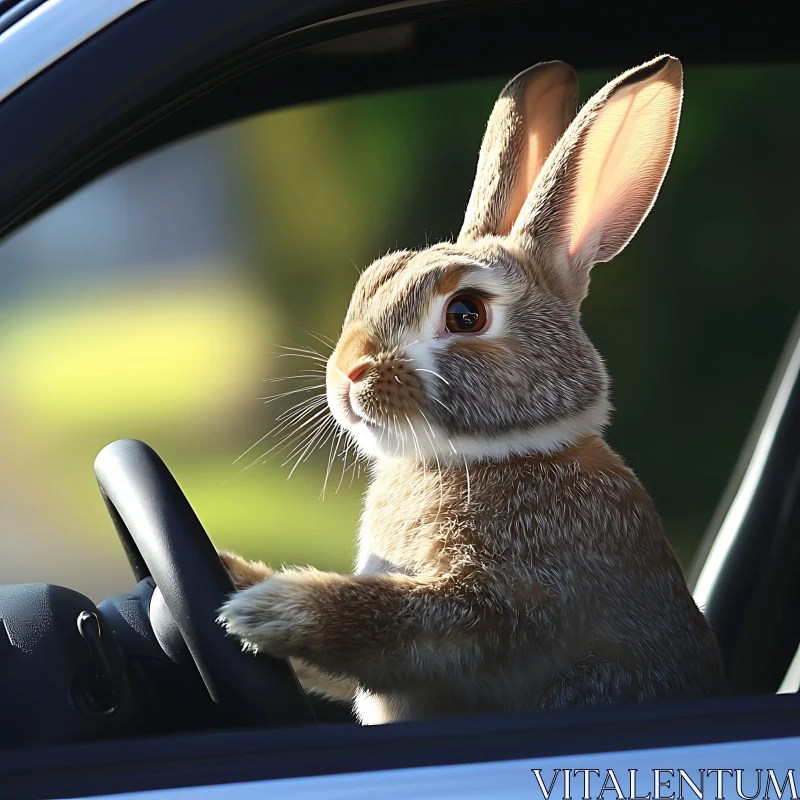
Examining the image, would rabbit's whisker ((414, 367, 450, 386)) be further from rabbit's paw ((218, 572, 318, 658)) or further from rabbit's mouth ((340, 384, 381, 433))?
rabbit's paw ((218, 572, 318, 658))

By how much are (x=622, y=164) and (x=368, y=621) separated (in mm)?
761

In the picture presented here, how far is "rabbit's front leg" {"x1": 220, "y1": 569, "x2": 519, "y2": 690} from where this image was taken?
4.26 feet

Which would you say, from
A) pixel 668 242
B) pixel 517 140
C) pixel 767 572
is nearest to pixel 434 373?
pixel 517 140

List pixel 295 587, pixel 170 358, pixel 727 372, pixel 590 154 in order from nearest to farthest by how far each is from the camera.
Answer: pixel 295 587 → pixel 590 154 → pixel 727 372 → pixel 170 358

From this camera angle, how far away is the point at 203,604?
137 centimetres

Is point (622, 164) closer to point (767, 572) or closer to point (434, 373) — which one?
point (434, 373)

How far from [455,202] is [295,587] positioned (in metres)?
7.21

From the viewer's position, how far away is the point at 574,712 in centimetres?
115

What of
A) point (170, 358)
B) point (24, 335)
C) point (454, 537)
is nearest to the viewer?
point (454, 537)

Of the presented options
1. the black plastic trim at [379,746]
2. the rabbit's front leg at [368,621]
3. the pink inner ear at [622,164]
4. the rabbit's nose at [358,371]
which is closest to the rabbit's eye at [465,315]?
the rabbit's nose at [358,371]

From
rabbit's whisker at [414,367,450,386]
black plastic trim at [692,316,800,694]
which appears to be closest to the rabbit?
rabbit's whisker at [414,367,450,386]

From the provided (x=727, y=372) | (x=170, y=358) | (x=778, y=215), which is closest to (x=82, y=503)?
(x=170, y=358)

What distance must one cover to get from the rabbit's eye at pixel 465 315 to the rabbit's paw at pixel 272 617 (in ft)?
1.39

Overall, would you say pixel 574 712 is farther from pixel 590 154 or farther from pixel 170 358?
pixel 170 358
